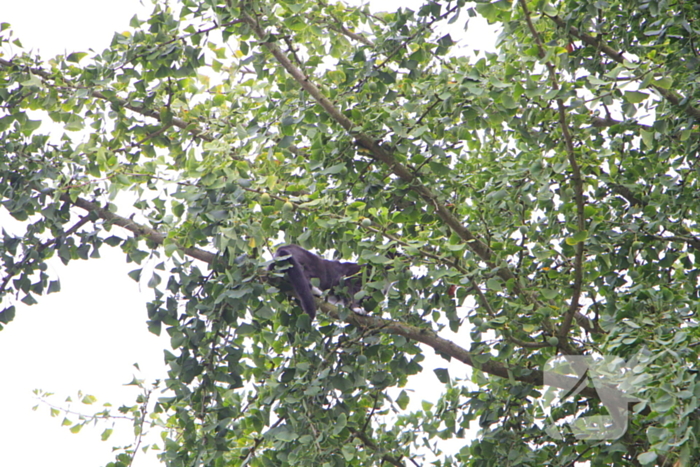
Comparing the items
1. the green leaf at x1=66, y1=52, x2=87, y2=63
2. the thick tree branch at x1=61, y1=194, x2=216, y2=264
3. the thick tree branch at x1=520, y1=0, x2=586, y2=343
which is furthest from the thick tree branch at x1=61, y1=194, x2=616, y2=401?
the green leaf at x1=66, y1=52, x2=87, y2=63

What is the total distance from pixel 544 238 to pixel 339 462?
Result: 0.95 meters

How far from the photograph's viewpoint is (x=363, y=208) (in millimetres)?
2082

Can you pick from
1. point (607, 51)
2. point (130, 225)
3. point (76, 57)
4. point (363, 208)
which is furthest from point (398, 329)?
point (76, 57)

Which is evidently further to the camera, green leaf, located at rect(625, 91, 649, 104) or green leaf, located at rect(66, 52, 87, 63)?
green leaf, located at rect(66, 52, 87, 63)

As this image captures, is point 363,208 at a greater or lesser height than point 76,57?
lesser

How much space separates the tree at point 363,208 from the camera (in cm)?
192

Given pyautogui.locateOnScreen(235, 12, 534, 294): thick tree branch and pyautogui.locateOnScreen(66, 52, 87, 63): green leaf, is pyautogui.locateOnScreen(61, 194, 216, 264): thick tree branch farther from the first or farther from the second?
pyautogui.locateOnScreen(235, 12, 534, 294): thick tree branch

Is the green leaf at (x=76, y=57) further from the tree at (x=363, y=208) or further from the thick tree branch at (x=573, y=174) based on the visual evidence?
the thick tree branch at (x=573, y=174)

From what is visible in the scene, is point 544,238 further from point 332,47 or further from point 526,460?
point 332,47

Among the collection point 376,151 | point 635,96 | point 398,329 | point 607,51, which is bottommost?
point 398,329

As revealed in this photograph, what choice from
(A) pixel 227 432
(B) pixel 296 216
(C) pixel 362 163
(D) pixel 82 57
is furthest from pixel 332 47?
(A) pixel 227 432

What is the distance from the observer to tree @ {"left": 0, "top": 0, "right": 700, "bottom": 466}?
192 centimetres

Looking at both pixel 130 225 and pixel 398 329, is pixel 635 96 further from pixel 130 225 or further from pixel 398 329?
pixel 130 225

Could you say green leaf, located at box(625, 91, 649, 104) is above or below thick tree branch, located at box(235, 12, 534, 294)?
below
